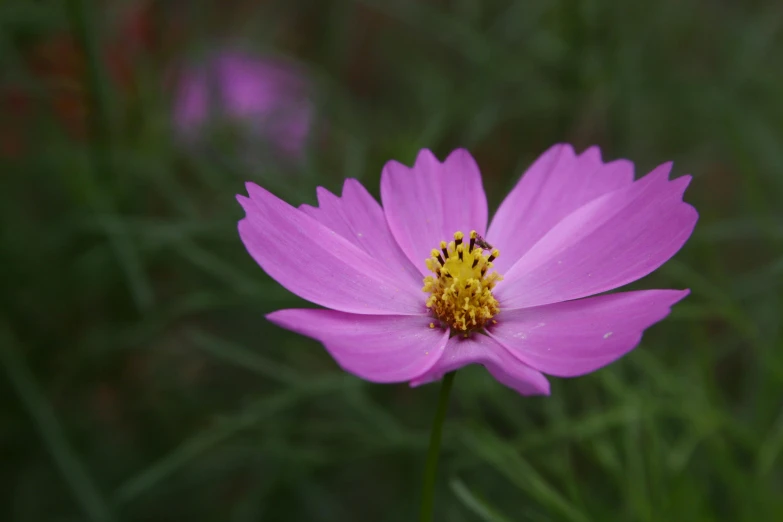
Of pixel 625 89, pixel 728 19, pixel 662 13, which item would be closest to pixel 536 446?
pixel 625 89

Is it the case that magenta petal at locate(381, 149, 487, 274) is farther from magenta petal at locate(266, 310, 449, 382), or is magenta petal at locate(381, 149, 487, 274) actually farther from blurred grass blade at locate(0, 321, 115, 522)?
blurred grass blade at locate(0, 321, 115, 522)

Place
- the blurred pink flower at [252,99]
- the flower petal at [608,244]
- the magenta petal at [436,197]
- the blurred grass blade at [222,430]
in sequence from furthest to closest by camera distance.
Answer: the blurred pink flower at [252,99] → the blurred grass blade at [222,430] → the magenta petal at [436,197] → the flower petal at [608,244]

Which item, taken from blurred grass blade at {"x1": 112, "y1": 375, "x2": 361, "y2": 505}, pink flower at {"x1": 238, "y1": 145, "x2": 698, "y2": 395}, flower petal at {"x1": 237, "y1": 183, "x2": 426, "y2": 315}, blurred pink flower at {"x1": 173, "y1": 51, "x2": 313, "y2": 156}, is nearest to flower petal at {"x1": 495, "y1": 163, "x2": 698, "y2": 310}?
pink flower at {"x1": 238, "y1": 145, "x2": 698, "y2": 395}

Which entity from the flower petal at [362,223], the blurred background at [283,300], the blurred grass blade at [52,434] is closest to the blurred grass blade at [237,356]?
the blurred background at [283,300]

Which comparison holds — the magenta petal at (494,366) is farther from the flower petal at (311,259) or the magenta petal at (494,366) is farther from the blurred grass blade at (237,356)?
the blurred grass blade at (237,356)

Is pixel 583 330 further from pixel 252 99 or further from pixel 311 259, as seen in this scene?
pixel 252 99

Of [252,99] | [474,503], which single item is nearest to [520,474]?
[474,503]

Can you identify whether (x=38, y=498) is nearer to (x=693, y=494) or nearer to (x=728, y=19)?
(x=693, y=494)
